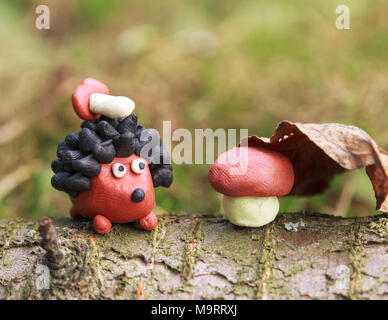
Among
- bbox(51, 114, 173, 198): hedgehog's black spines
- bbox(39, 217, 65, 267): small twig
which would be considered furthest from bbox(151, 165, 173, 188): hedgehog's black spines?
bbox(39, 217, 65, 267): small twig

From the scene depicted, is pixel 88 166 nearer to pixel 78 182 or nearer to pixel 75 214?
pixel 78 182

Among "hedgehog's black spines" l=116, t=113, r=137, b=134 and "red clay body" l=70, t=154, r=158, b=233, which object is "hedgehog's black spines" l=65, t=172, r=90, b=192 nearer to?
"red clay body" l=70, t=154, r=158, b=233

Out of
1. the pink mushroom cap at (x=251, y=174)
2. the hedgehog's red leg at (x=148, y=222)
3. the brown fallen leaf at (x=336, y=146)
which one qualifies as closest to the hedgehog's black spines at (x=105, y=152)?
the hedgehog's red leg at (x=148, y=222)

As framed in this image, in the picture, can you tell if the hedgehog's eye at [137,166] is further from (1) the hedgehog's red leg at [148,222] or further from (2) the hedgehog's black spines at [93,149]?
(1) the hedgehog's red leg at [148,222]

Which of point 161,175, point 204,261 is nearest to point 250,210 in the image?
point 204,261

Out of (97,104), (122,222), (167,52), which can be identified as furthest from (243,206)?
(167,52)

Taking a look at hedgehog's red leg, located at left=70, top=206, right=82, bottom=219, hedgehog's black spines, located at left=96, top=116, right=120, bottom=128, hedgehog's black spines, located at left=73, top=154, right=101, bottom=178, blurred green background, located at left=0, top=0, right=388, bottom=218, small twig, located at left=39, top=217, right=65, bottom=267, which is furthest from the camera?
blurred green background, located at left=0, top=0, right=388, bottom=218

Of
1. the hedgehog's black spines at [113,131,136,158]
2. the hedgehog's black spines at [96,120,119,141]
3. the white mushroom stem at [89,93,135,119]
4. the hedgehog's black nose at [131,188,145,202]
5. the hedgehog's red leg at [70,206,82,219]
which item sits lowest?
the hedgehog's red leg at [70,206,82,219]
